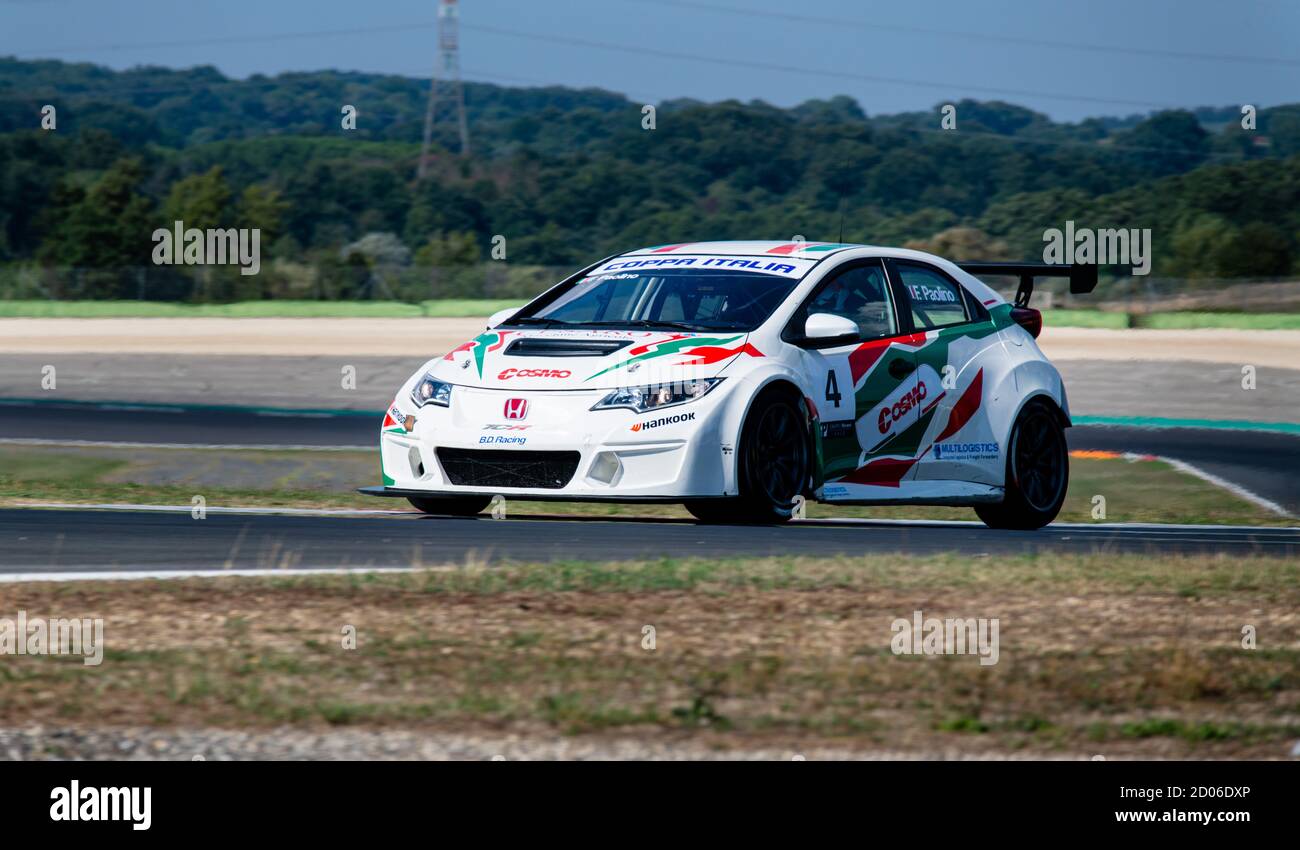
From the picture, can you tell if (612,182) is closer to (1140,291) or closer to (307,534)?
(1140,291)

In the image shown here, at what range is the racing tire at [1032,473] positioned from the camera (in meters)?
12.0

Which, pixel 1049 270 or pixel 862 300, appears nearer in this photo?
pixel 862 300

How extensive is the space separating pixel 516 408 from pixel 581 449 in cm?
45

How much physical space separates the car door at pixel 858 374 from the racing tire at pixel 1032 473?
927 millimetres

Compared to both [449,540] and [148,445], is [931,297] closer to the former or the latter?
[449,540]

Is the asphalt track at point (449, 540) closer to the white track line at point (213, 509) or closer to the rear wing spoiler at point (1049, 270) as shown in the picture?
the white track line at point (213, 509)

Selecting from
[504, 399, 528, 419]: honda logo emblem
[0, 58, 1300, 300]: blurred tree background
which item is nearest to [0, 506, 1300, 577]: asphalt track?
[504, 399, 528, 419]: honda logo emblem

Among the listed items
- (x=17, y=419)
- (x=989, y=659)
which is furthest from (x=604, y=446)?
(x=17, y=419)

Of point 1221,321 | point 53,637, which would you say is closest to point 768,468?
point 53,637

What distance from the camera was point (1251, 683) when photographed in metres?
6.52

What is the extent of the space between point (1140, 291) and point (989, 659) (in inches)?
1889

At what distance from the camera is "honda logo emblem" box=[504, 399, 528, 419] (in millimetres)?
10227
